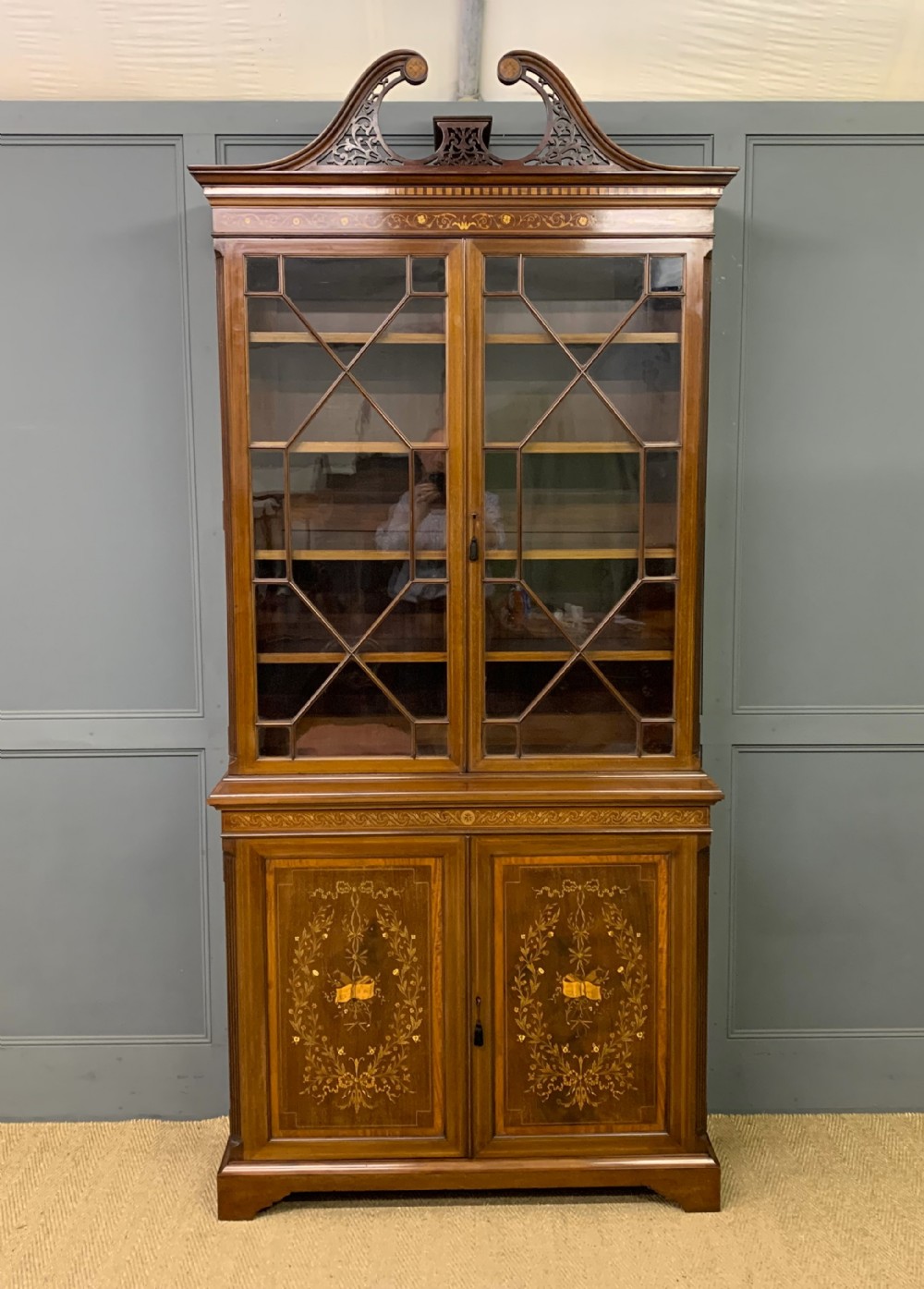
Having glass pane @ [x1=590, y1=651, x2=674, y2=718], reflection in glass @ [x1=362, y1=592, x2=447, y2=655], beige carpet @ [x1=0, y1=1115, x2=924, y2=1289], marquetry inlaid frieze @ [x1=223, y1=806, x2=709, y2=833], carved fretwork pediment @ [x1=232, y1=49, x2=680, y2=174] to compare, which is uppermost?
carved fretwork pediment @ [x1=232, y1=49, x2=680, y2=174]

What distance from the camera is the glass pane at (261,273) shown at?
6.09 ft

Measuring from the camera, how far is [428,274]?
187 centimetres

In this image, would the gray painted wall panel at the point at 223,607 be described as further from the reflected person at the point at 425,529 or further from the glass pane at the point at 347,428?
the reflected person at the point at 425,529

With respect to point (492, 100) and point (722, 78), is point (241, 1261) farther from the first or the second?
point (722, 78)

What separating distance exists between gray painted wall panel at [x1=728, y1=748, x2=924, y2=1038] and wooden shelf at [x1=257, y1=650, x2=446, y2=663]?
3.07 ft

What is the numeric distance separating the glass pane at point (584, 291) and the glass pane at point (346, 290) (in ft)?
0.90

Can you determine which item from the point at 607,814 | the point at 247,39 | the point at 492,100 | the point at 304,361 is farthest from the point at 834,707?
the point at 247,39

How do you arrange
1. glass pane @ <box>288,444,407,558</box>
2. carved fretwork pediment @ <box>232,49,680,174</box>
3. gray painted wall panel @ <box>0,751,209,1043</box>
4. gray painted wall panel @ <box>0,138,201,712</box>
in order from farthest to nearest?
1. gray painted wall panel @ <box>0,751,209,1043</box>
2. gray painted wall panel @ <box>0,138,201,712</box>
3. glass pane @ <box>288,444,407,558</box>
4. carved fretwork pediment @ <box>232,49,680,174</box>

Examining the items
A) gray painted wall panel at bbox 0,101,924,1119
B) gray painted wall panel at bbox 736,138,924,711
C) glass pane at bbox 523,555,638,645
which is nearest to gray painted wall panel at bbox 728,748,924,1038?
gray painted wall panel at bbox 0,101,924,1119

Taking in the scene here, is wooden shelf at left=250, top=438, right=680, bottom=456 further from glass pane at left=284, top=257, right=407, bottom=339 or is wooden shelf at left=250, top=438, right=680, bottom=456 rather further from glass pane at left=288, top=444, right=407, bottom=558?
glass pane at left=284, top=257, right=407, bottom=339

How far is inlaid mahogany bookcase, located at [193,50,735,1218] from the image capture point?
73.3 inches

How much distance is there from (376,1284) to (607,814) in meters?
1.02

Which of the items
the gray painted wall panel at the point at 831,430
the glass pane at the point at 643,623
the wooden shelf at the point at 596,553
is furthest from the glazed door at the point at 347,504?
the gray painted wall panel at the point at 831,430

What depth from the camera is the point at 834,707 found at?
2311 millimetres
